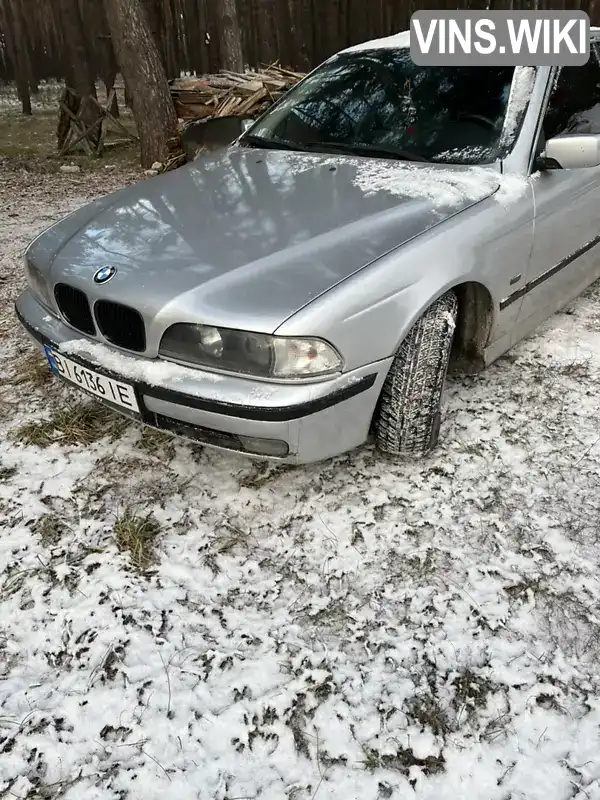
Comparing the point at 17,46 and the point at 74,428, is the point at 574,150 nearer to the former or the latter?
the point at 74,428

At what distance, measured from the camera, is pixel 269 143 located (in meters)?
2.97

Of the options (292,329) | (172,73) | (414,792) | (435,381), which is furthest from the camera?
(172,73)

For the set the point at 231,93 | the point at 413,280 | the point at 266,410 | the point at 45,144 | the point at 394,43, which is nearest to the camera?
the point at 266,410

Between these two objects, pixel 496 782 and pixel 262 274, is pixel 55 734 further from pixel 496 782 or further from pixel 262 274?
pixel 262 274

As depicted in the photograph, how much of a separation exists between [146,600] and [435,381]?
1.21 metres

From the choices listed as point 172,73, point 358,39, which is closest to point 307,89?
point 358,39

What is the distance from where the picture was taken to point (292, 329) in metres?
1.75

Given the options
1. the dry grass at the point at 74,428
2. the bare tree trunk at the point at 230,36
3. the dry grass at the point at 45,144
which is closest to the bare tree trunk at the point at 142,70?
the dry grass at the point at 45,144

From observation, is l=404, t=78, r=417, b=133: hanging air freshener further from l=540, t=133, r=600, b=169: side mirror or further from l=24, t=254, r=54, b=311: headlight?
l=24, t=254, r=54, b=311: headlight

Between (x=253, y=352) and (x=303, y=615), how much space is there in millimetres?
788

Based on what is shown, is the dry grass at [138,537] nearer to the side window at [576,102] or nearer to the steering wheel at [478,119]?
the steering wheel at [478,119]

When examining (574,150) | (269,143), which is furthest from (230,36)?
(574,150)

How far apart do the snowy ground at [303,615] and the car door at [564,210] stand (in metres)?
0.49

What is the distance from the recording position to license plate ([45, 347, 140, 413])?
2.03 m
